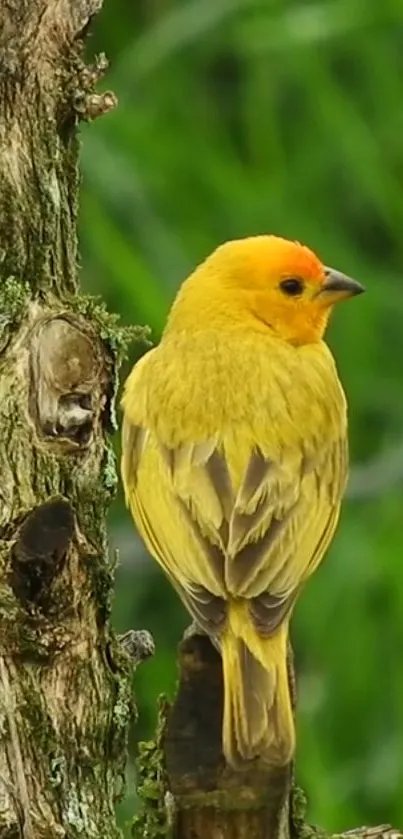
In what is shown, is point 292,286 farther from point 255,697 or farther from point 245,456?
point 255,697

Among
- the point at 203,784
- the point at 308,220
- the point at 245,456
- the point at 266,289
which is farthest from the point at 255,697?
the point at 308,220

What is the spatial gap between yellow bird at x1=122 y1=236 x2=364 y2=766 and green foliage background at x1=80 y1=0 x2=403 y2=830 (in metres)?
1.61

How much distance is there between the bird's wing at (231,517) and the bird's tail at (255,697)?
0.13 feet

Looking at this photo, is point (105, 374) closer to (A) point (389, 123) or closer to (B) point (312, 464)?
(B) point (312, 464)

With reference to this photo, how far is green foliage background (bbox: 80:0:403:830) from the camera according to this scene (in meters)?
7.83

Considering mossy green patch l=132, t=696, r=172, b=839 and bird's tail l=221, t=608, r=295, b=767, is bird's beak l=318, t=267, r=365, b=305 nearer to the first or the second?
bird's tail l=221, t=608, r=295, b=767

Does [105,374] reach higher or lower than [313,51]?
lower

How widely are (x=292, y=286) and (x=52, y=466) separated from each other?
61.8 inches

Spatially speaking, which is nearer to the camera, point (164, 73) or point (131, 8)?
point (164, 73)

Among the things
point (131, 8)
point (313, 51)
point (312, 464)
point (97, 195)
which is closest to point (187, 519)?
point (312, 464)

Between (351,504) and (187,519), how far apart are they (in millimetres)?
3218

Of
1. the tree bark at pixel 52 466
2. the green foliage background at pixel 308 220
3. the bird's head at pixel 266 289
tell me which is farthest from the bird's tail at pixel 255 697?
the green foliage background at pixel 308 220

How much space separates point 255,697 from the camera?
Result: 4.60 metres

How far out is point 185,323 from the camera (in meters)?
6.03
